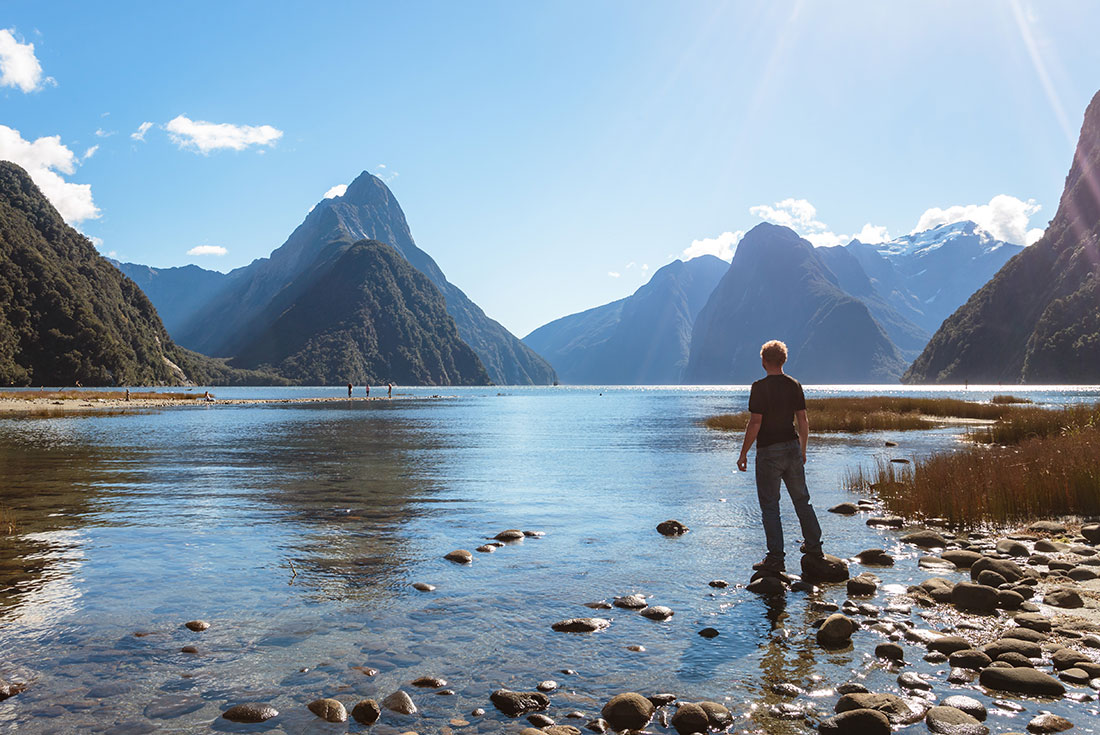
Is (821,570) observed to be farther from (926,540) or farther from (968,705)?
(968,705)

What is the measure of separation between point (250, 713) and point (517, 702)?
2.72 m

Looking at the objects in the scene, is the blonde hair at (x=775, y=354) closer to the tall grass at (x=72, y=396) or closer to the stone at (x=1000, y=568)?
the stone at (x=1000, y=568)

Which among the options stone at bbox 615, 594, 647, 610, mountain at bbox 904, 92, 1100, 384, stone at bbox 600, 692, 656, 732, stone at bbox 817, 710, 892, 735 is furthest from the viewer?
mountain at bbox 904, 92, 1100, 384

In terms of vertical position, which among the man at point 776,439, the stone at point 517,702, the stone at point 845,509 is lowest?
the stone at point 845,509

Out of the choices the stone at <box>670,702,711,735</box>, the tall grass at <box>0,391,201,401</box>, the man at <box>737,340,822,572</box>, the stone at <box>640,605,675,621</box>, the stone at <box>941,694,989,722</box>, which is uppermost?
the man at <box>737,340,822,572</box>

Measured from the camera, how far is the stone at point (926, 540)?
1429cm

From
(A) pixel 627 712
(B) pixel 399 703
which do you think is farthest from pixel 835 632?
(B) pixel 399 703

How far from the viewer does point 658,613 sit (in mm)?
9742

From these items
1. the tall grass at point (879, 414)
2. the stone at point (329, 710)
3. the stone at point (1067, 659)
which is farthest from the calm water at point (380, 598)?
the tall grass at point (879, 414)

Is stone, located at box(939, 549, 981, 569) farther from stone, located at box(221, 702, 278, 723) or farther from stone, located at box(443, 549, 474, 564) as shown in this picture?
stone, located at box(221, 702, 278, 723)

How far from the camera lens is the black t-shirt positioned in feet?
35.5

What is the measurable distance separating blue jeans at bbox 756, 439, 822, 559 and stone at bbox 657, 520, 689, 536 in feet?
15.1

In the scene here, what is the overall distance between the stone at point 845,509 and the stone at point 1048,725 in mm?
12772

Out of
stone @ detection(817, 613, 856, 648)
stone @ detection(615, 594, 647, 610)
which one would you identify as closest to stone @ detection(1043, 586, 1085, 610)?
stone @ detection(817, 613, 856, 648)
